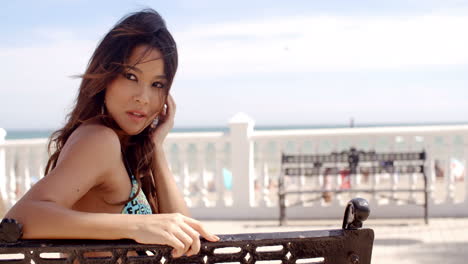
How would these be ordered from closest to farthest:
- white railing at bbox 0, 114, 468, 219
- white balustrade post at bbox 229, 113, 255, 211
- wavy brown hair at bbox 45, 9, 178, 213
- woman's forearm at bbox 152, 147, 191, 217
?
1. wavy brown hair at bbox 45, 9, 178, 213
2. woman's forearm at bbox 152, 147, 191, 217
3. white railing at bbox 0, 114, 468, 219
4. white balustrade post at bbox 229, 113, 255, 211

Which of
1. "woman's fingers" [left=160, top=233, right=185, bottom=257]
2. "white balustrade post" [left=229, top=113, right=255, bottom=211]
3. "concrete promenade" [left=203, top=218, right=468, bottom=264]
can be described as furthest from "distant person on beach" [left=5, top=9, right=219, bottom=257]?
"white balustrade post" [left=229, top=113, right=255, bottom=211]

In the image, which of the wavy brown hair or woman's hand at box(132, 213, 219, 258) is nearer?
woman's hand at box(132, 213, 219, 258)

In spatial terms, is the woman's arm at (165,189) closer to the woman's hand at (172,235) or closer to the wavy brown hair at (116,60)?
the wavy brown hair at (116,60)

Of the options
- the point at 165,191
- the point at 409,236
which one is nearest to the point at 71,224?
the point at 165,191

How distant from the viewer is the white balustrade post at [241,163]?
9289 millimetres

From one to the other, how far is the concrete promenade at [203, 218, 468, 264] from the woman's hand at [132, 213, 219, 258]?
529cm

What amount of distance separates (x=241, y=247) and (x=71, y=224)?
14.6 inches

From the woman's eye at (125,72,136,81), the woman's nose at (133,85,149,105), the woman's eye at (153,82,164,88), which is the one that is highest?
the woman's eye at (125,72,136,81)

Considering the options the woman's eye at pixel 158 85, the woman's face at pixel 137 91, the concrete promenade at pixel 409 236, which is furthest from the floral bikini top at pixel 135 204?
the concrete promenade at pixel 409 236

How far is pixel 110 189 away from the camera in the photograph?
1.79 meters

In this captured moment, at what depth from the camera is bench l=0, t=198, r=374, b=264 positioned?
1.37 meters

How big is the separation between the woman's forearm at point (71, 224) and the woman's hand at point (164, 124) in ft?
2.86

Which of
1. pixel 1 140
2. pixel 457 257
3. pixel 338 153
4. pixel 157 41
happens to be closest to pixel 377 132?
pixel 338 153

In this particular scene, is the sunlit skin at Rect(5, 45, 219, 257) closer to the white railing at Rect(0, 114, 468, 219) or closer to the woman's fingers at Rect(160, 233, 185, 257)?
the woman's fingers at Rect(160, 233, 185, 257)
